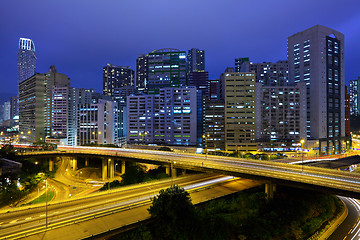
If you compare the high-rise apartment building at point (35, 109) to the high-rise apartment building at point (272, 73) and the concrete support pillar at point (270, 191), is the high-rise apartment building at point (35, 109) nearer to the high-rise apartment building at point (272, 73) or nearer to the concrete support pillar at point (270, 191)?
the high-rise apartment building at point (272, 73)

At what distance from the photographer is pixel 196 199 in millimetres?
36906

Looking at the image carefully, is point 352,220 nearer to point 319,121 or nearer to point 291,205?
point 291,205

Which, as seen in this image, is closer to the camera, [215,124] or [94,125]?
[215,124]

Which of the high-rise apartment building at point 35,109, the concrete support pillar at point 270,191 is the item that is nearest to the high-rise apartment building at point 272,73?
the concrete support pillar at point 270,191

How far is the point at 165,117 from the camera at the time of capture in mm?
127438

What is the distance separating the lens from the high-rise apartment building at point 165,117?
4833 inches

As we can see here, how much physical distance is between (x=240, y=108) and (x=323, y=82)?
173 ft

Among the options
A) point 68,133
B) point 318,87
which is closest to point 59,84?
point 68,133

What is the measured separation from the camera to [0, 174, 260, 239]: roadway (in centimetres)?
2523

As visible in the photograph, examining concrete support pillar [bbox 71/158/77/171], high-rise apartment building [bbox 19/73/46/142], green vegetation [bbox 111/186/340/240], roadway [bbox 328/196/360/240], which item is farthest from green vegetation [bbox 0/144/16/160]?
high-rise apartment building [bbox 19/73/46/142]

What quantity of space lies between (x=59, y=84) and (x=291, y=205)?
159576 millimetres

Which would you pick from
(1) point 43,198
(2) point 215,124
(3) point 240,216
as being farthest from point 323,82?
(1) point 43,198

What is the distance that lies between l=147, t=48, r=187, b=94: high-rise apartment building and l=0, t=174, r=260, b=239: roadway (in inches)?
4626

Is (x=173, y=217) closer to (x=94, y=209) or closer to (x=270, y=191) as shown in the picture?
(x=94, y=209)
